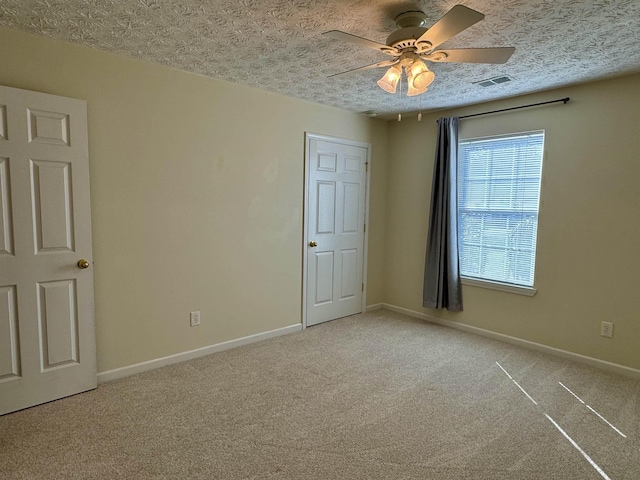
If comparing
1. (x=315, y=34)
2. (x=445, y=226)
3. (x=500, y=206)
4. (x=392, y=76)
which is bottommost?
(x=445, y=226)

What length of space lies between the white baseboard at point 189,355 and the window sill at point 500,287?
1.94 m

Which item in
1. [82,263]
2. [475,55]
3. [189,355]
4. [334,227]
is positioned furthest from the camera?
[334,227]

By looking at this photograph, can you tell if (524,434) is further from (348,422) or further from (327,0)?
(327,0)

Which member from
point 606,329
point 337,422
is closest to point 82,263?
point 337,422

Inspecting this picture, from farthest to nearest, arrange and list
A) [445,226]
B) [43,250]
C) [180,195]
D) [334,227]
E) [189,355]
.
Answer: [334,227] → [445,226] → [189,355] → [180,195] → [43,250]

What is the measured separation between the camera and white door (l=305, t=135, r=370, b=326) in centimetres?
419

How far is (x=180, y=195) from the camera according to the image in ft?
A: 10.4

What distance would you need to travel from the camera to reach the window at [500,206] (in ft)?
12.1

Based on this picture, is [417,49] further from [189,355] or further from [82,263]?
[189,355]

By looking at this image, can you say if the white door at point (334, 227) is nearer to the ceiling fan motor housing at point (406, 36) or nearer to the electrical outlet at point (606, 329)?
the ceiling fan motor housing at point (406, 36)

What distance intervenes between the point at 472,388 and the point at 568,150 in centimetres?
227

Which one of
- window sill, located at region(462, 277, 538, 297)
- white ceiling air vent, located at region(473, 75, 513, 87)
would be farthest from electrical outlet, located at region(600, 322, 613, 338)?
white ceiling air vent, located at region(473, 75, 513, 87)

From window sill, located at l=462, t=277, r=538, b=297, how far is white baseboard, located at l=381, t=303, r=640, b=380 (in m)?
0.47

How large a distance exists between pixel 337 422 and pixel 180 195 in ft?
7.04
